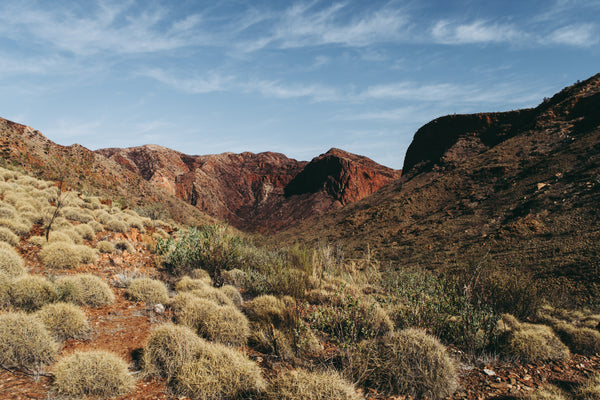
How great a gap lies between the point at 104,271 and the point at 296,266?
17.6 ft

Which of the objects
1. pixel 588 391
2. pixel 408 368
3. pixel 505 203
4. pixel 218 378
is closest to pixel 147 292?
pixel 218 378

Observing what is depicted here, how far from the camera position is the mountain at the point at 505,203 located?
50.5 feet

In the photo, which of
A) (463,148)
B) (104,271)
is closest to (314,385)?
(104,271)

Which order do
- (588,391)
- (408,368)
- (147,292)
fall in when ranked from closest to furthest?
1. (588,391)
2. (408,368)
3. (147,292)

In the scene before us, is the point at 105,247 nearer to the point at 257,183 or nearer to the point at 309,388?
the point at 309,388

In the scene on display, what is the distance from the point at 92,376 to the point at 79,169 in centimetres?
3377

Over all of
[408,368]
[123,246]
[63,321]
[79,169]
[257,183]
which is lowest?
[408,368]

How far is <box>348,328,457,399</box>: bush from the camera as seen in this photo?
12.7 feet

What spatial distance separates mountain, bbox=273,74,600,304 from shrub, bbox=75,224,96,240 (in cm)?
1305

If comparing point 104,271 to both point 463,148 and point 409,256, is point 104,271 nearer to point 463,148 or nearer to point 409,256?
point 409,256

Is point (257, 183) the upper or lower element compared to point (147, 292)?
upper

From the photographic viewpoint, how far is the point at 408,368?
3963mm

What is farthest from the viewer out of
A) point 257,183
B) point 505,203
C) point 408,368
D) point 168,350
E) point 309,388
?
point 257,183

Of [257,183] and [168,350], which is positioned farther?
[257,183]
